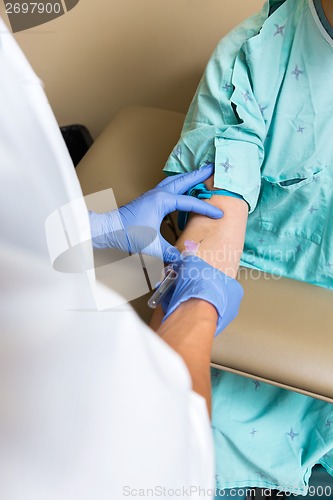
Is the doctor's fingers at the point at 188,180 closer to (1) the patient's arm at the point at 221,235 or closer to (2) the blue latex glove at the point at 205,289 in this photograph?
(1) the patient's arm at the point at 221,235

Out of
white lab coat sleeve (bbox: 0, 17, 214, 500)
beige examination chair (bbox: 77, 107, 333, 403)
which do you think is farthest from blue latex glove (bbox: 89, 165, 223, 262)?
white lab coat sleeve (bbox: 0, 17, 214, 500)

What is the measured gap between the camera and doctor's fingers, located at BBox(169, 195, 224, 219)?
102cm

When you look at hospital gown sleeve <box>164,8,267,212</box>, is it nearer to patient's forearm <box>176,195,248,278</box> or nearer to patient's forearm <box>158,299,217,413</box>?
patient's forearm <box>176,195,248,278</box>

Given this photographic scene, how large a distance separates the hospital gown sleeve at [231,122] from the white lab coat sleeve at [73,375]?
0.65 metres

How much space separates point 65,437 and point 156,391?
0.09 m

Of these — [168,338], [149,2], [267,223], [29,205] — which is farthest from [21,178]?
[149,2]

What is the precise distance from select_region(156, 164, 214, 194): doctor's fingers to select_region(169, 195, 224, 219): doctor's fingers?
37 millimetres

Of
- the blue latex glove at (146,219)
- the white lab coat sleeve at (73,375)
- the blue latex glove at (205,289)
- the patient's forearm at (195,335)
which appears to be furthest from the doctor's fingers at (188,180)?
the white lab coat sleeve at (73,375)

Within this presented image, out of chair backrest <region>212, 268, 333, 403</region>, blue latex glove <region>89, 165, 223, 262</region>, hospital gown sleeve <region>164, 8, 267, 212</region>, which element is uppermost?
hospital gown sleeve <region>164, 8, 267, 212</region>

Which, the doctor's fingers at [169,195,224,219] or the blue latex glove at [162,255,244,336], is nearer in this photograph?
the blue latex glove at [162,255,244,336]

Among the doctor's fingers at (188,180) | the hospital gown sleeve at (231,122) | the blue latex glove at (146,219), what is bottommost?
the blue latex glove at (146,219)

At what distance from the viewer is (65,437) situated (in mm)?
425

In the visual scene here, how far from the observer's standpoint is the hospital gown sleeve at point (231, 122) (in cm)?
104

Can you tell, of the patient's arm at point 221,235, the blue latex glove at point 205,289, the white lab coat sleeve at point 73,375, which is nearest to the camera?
the white lab coat sleeve at point 73,375
